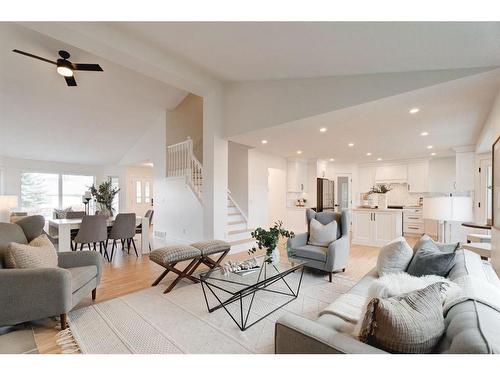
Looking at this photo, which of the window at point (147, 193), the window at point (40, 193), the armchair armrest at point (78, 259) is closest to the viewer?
the armchair armrest at point (78, 259)

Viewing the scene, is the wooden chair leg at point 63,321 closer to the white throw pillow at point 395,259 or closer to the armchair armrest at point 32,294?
the armchair armrest at point 32,294

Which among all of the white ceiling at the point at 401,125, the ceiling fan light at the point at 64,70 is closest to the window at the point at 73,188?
the ceiling fan light at the point at 64,70

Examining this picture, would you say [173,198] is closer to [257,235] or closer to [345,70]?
[257,235]

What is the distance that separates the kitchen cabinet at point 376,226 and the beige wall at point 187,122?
4527mm

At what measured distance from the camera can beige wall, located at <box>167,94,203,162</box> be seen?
6496 millimetres

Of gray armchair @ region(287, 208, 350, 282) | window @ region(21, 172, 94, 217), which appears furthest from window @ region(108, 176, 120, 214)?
gray armchair @ region(287, 208, 350, 282)

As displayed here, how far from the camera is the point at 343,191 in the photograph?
8.62m

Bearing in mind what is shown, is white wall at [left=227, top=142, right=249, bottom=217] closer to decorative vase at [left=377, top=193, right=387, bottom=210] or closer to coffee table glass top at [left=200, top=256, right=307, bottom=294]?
decorative vase at [left=377, top=193, right=387, bottom=210]

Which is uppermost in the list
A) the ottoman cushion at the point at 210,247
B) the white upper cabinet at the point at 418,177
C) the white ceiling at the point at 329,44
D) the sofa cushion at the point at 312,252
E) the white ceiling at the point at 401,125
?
the white ceiling at the point at 329,44

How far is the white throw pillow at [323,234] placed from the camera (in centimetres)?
Result: 348

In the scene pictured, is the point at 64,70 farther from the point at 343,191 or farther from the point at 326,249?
the point at 343,191

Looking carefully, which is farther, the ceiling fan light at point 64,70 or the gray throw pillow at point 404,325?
the ceiling fan light at point 64,70

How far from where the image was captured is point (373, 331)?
3.28ft
